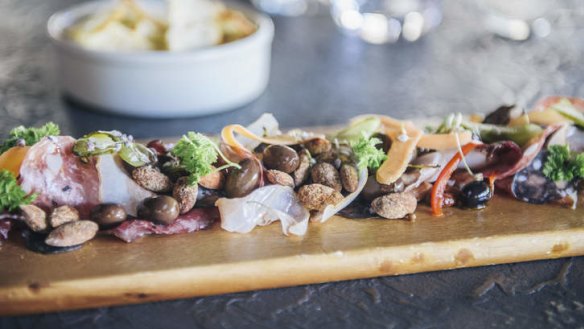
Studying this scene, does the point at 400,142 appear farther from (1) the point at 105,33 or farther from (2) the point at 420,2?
(2) the point at 420,2

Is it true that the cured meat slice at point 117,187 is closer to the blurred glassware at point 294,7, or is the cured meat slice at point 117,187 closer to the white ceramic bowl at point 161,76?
the white ceramic bowl at point 161,76

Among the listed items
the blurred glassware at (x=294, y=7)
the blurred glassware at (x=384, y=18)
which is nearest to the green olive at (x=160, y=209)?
the blurred glassware at (x=384, y=18)

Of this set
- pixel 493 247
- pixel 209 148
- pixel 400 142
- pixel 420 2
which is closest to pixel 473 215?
pixel 493 247

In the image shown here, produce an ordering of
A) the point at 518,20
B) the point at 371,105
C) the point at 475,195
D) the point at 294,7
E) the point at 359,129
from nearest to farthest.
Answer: the point at 475,195, the point at 359,129, the point at 371,105, the point at 518,20, the point at 294,7

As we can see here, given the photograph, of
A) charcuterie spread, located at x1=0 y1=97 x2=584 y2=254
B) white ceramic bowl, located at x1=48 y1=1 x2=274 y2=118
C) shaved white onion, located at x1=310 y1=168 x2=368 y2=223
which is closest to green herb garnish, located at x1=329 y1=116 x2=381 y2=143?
charcuterie spread, located at x1=0 y1=97 x2=584 y2=254

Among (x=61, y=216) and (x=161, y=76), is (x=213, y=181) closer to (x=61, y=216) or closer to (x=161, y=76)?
(x=61, y=216)

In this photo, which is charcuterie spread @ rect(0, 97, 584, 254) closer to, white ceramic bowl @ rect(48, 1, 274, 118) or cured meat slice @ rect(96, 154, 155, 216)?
cured meat slice @ rect(96, 154, 155, 216)

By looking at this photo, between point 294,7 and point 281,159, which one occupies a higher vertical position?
point 281,159

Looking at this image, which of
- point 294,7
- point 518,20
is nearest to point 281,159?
point 294,7
